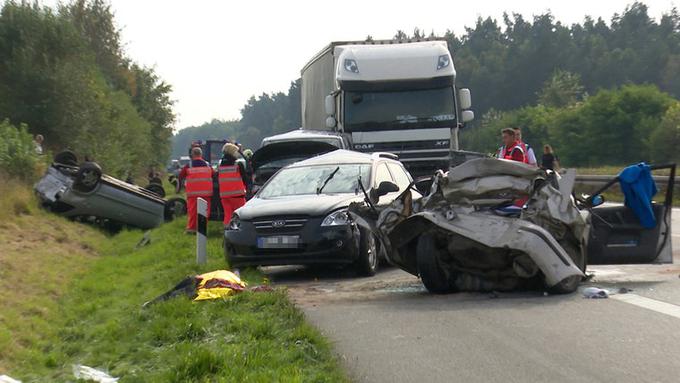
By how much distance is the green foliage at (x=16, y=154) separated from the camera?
861 inches

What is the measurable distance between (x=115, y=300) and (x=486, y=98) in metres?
128

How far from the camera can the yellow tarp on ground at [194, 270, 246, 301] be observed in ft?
31.5

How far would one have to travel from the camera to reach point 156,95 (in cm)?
7112

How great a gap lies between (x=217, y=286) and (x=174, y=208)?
13906 mm

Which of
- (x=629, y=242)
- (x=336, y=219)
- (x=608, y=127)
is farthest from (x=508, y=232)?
(x=608, y=127)

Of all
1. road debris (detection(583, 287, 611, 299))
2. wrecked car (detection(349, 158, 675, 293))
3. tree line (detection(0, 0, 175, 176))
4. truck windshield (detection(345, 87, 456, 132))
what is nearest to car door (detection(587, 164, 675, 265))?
wrecked car (detection(349, 158, 675, 293))

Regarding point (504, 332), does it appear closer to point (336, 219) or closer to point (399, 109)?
point (336, 219)

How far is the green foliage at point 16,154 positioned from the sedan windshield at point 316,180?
10.1 meters

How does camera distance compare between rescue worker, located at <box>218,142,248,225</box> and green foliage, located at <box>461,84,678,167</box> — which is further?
green foliage, located at <box>461,84,678,167</box>

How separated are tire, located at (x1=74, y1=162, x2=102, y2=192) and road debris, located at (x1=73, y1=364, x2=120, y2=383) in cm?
1317

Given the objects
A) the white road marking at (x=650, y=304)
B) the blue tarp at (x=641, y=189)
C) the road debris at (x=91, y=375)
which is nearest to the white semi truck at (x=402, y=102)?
the blue tarp at (x=641, y=189)

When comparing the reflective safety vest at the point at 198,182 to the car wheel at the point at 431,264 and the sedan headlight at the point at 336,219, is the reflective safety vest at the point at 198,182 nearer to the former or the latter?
the sedan headlight at the point at 336,219

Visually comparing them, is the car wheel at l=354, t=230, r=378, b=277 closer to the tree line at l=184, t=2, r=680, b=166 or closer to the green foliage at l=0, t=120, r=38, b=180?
the green foliage at l=0, t=120, r=38, b=180

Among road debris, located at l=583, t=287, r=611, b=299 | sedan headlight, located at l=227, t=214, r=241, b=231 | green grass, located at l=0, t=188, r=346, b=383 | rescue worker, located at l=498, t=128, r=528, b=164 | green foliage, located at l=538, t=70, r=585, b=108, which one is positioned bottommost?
green grass, located at l=0, t=188, r=346, b=383
